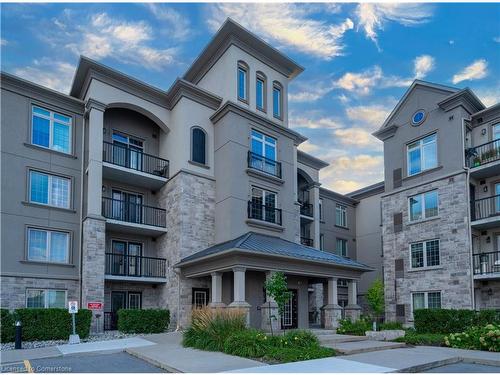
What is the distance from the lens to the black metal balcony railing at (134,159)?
22.7 m

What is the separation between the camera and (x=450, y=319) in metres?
20.3

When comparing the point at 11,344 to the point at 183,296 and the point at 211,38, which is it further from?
the point at 211,38

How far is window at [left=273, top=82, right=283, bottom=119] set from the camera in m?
26.6

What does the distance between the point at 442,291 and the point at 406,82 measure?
1216 centimetres

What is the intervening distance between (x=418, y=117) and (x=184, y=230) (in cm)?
1466

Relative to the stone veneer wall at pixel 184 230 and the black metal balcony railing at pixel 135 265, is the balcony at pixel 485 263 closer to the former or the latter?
the stone veneer wall at pixel 184 230

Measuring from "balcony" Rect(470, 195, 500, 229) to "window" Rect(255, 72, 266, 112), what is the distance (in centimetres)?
1210

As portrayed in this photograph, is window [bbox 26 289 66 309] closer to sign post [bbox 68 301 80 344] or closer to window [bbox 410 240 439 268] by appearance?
sign post [bbox 68 301 80 344]

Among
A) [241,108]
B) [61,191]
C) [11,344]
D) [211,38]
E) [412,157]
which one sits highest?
[211,38]

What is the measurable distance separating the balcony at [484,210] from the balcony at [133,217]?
607 inches

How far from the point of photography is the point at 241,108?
76.8 feet

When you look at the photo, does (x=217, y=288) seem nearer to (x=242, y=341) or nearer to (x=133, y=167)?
(x=242, y=341)

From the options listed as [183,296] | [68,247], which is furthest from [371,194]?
[68,247]

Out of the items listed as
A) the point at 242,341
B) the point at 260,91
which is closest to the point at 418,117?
the point at 260,91
